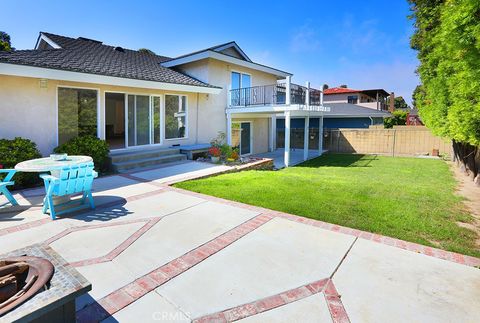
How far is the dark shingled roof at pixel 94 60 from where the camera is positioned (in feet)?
31.2

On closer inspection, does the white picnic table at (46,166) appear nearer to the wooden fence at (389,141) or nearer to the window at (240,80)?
the window at (240,80)

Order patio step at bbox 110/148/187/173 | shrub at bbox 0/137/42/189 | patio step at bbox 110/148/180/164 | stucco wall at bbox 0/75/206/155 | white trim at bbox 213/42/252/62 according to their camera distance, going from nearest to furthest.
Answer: shrub at bbox 0/137/42/189 → stucco wall at bbox 0/75/206/155 → patio step at bbox 110/148/187/173 → patio step at bbox 110/148/180/164 → white trim at bbox 213/42/252/62

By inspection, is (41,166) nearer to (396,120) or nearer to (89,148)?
(89,148)

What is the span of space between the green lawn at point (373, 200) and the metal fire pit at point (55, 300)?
4.44m

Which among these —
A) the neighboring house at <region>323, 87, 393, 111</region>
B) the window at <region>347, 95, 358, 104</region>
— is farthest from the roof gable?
the window at <region>347, 95, 358, 104</region>

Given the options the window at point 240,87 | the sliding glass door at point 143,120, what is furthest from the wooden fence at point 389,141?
the sliding glass door at point 143,120

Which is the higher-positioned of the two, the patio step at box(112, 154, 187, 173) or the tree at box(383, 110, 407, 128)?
the tree at box(383, 110, 407, 128)

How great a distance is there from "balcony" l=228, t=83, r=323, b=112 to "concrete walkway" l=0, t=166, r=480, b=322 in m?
9.84

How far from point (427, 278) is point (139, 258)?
3.68 m

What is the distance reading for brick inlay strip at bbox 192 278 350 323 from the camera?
288 centimetres

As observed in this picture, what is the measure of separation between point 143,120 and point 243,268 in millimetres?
10128

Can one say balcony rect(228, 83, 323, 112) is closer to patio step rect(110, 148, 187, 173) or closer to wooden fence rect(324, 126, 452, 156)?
patio step rect(110, 148, 187, 173)

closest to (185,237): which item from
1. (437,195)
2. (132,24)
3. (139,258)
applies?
(139,258)

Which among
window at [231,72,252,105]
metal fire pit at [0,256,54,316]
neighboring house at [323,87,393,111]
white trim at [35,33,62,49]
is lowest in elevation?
→ metal fire pit at [0,256,54,316]
